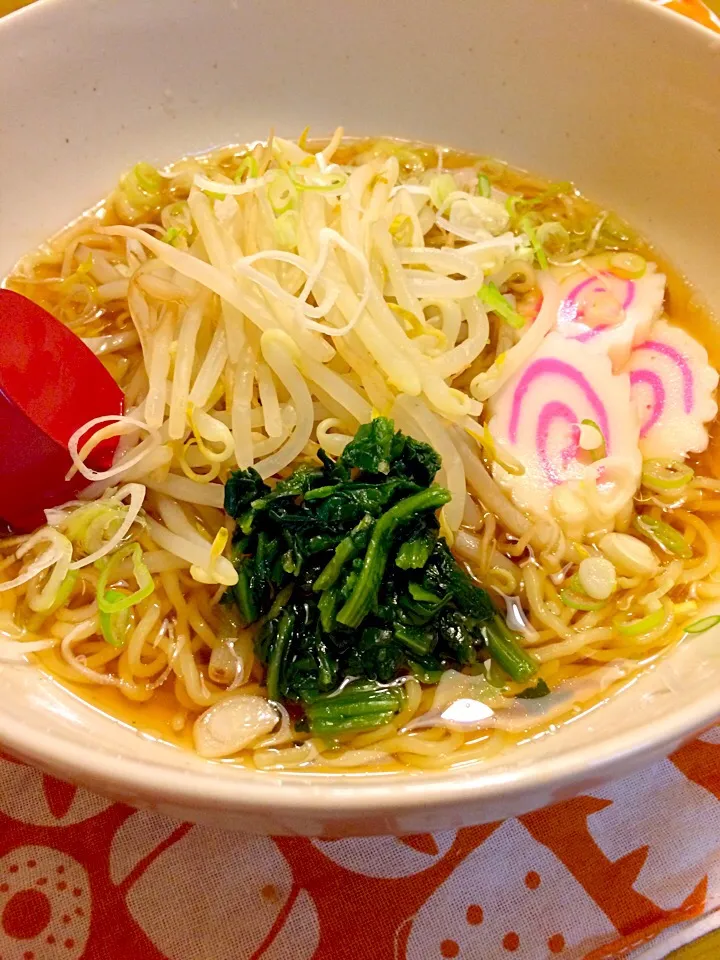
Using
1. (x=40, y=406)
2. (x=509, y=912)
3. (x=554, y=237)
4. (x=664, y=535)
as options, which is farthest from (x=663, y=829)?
(x=554, y=237)

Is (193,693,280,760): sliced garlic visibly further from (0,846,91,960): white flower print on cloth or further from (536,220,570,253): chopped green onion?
(536,220,570,253): chopped green onion

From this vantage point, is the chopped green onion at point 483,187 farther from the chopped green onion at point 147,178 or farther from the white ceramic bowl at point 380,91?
the chopped green onion at point 147,178

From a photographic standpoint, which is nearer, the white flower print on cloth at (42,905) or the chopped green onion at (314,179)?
the white flower print on cloth at (42,905)

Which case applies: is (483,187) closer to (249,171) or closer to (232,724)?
(249,171)

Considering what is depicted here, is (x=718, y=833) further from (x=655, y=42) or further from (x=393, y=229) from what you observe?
(x=655, y=42)

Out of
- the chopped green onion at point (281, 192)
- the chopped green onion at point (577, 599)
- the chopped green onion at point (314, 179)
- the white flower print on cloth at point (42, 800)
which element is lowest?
the white flower print on cloth at point (42, 800)

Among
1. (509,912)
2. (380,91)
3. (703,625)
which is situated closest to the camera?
→ (509,912)

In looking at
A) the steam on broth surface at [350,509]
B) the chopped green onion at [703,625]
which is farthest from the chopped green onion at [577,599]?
the chopped green onion at [703,625]
